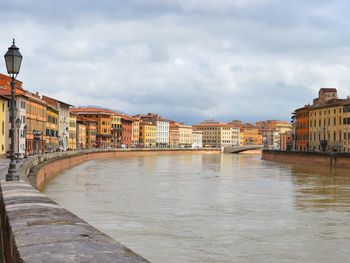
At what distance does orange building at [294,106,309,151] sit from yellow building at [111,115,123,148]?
63.2 m

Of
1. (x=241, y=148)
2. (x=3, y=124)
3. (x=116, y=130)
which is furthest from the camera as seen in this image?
(x=241, y=148)

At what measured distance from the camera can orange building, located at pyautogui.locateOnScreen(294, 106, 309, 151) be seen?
115 meters

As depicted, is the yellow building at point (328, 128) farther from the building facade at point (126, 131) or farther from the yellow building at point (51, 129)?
the building facade at point (126, 131)

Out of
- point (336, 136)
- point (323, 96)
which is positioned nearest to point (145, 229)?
point (336, 136)

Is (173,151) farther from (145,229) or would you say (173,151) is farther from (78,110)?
(145,229)

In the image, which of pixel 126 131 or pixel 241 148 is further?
pixel 126 131

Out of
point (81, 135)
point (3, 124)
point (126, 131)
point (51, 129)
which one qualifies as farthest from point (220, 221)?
point (126, 131)

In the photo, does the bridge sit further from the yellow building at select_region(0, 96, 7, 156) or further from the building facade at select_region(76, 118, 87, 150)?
the yellow building at select_region(0, 96, 7, 156)

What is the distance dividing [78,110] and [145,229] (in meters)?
150

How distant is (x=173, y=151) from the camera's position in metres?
180

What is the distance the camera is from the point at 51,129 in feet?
338

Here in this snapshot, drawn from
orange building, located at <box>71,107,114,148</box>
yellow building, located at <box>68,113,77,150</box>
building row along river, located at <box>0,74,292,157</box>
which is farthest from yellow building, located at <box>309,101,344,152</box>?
orange building, located at <box>71,107,114,148</box>

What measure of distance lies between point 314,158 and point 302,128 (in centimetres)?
3245

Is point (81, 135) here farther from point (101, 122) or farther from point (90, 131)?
point (101, 122)
